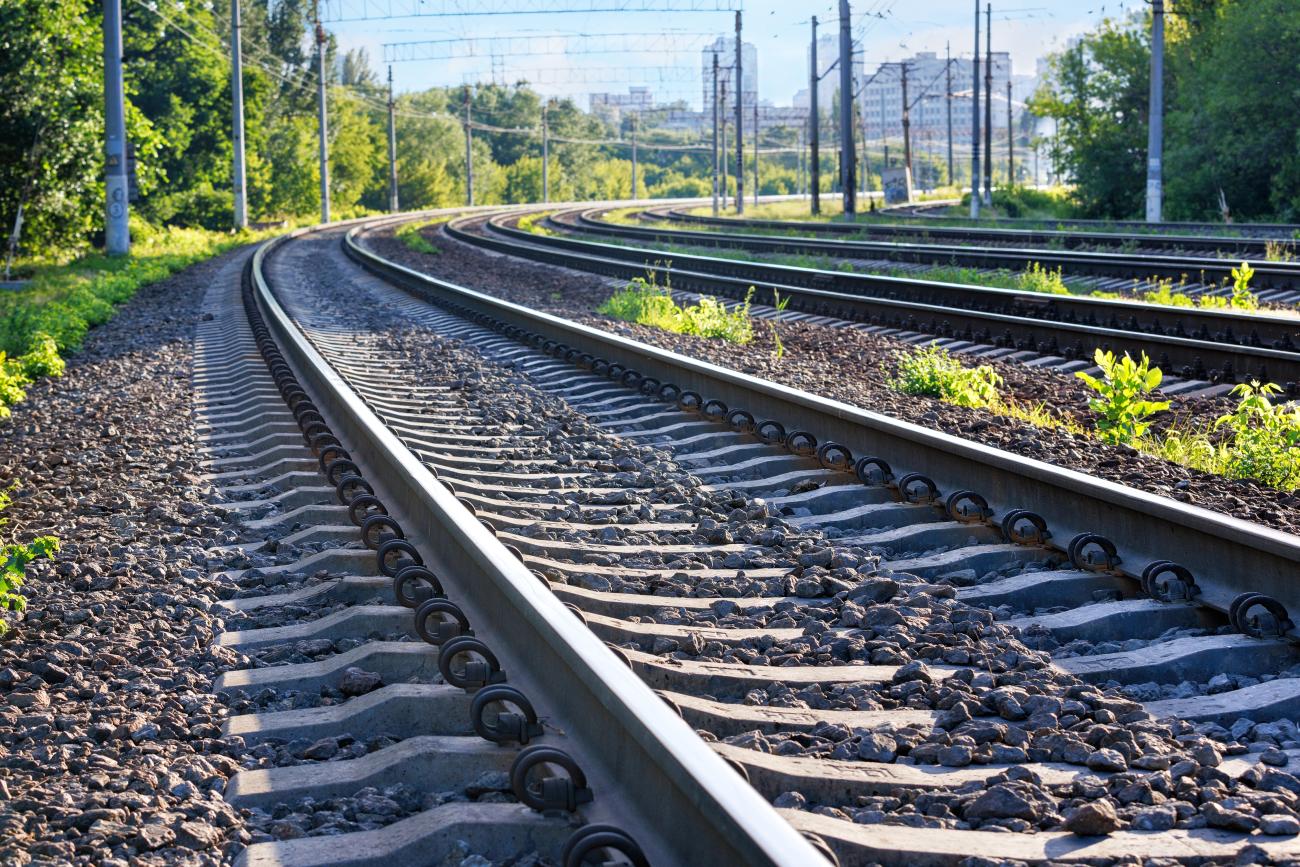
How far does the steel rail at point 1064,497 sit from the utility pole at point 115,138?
1999 centimetres

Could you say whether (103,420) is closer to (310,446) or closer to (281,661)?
(310,446)

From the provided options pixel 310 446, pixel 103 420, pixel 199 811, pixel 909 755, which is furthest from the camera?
pixel 103 420

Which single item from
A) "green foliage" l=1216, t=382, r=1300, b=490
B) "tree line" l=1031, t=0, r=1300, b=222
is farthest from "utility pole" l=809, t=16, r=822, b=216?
"green foliage" l=1216, t=382, r=1300, b=490

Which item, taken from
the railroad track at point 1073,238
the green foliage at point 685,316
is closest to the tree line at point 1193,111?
the railroad track at point 1073,238

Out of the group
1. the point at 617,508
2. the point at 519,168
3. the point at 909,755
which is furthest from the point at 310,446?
the point at 519,168

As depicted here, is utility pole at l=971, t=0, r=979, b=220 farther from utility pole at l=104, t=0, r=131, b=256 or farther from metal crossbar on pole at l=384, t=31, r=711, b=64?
utility pole at l=104, t=0, r=131, b=256

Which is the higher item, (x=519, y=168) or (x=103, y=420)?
(x=519, y=168)

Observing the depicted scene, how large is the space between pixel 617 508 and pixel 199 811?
3.10m

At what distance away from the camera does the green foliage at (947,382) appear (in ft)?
28.1

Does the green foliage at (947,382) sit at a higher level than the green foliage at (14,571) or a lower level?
higher

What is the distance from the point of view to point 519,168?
369ft

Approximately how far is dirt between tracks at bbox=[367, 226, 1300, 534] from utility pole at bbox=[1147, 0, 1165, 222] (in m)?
17.5

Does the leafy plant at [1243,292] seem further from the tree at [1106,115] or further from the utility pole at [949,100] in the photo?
the utility pole at [949,100]

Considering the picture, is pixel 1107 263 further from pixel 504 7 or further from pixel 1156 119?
pixel 504 7
